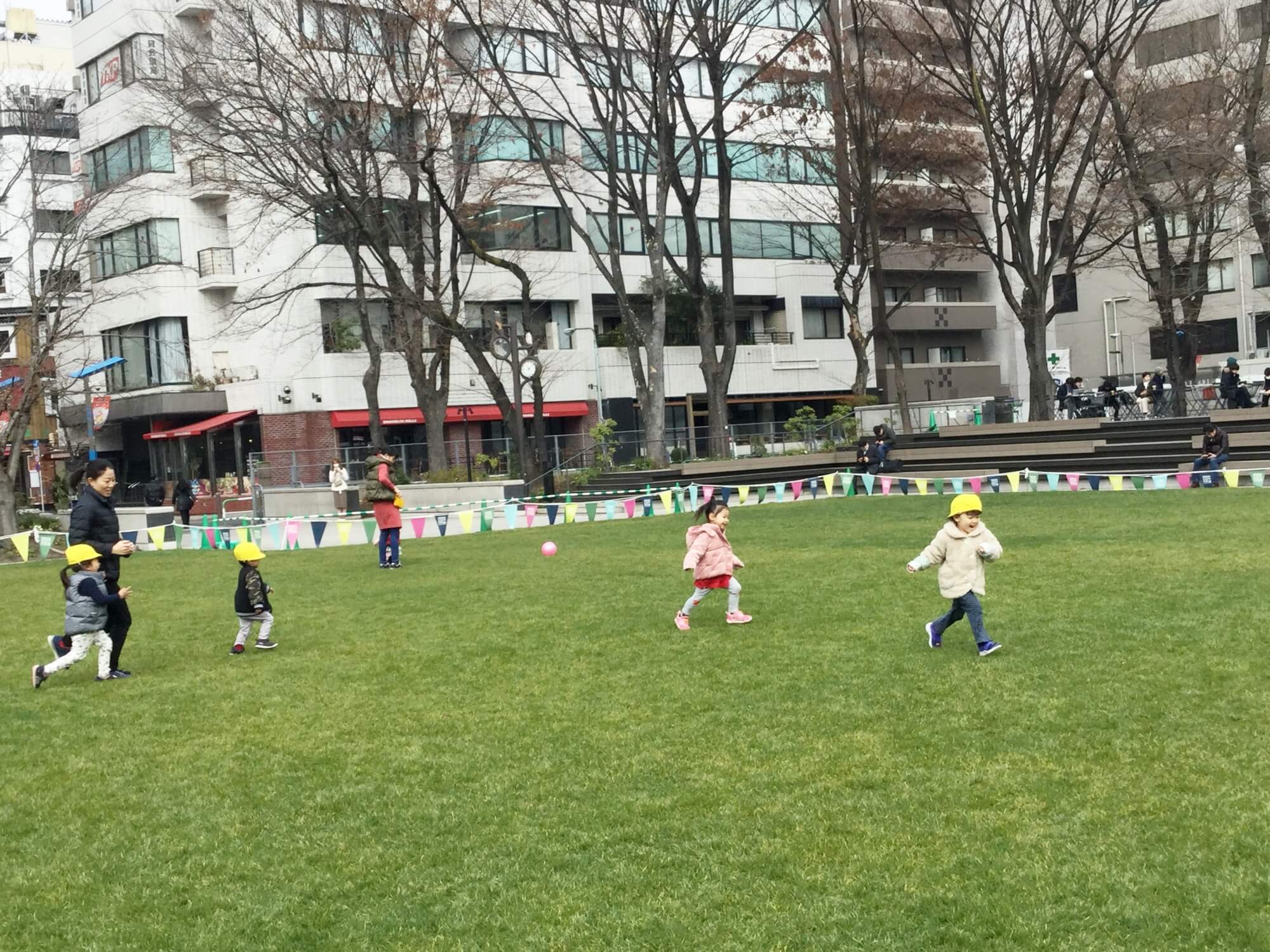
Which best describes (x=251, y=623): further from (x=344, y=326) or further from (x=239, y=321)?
(x=239, y=321)

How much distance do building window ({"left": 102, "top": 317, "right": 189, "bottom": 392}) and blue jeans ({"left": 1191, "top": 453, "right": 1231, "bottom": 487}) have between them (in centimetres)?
3338

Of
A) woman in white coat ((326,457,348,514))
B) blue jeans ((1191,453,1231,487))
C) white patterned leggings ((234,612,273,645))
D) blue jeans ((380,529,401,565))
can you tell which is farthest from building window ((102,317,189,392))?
white patterned leggings ((234,612,273,645))

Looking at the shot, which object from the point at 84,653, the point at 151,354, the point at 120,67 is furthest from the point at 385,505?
the point at 120,67

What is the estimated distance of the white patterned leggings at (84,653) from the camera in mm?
10844

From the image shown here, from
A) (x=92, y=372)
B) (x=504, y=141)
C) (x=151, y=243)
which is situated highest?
(x=504, y=141)

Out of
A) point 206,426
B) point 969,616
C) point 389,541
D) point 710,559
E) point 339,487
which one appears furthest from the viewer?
point 206,426

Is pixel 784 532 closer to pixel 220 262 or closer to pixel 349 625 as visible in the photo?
pixel 349 625

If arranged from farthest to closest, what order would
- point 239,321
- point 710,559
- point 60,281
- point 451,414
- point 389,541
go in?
point 451,414 → point 239,321 → point 60,281 → point 389,541 → point 710,559

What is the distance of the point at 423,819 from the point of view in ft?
22.0

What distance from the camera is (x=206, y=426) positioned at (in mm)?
43688

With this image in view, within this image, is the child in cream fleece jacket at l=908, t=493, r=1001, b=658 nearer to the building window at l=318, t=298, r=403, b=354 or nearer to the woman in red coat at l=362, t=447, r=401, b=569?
the woman in red coat at l=362, t=447, r=401, b=569

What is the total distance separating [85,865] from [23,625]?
10273mm

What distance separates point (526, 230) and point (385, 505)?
29431mm

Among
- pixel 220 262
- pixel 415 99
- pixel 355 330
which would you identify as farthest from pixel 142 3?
A: pixel 415 99
